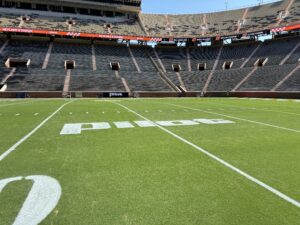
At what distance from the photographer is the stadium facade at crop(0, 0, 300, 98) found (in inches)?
1898

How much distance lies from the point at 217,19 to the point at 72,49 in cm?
3868

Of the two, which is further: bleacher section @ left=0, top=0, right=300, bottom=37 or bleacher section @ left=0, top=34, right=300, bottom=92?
bleacher section @ left=0, top=0, right=300, bottom=37

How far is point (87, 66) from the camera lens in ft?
183

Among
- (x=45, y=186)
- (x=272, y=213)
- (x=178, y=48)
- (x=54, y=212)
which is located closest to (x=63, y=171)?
(x=45, y=186)

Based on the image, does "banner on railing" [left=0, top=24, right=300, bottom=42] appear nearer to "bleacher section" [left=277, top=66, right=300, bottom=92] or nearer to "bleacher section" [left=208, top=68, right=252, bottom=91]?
"bleacher section" [left=208, top=68, right=252, bottom=91]

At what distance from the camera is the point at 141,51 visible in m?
67.6

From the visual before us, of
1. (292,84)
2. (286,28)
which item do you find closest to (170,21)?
(286,28)

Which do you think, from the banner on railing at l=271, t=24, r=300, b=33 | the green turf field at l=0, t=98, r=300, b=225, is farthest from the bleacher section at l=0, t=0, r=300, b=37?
the green turf field at l=0, t=98, r=300, b=225

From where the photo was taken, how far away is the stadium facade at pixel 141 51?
48.2 m

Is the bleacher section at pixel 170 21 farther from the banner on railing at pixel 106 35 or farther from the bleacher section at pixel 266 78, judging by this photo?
the bleacher section at pixel 266 78

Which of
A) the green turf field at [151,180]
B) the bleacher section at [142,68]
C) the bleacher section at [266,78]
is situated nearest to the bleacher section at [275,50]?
the bleacher section at [142,68]

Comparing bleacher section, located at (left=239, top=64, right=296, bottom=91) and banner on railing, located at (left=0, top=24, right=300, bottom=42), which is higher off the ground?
banner on railing, located at (left=0, top=24, right=300, bottom=42)

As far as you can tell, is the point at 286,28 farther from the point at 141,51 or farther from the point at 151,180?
the point at 151,180

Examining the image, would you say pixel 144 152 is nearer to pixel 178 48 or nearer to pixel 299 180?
pixel 299 180
